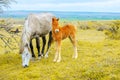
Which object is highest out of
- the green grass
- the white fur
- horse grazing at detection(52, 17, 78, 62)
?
horse grazing at detection(52, 17, 78, 62)

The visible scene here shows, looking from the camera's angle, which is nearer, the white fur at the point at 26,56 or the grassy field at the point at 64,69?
the grassy field at the point at 64,69

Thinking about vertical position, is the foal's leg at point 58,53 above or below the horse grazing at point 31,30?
Result: below

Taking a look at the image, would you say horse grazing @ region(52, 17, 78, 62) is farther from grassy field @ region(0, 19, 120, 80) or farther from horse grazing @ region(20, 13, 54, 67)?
horse grazing @ region(20, 13, 54, 67)

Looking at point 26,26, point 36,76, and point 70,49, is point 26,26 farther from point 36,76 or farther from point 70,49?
point 70,49

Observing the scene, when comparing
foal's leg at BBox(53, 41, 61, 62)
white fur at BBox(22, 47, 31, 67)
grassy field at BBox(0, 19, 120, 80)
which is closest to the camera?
grassy field at BBox(0, 19, 120, 80)

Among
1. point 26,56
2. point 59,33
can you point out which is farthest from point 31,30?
point 26,56

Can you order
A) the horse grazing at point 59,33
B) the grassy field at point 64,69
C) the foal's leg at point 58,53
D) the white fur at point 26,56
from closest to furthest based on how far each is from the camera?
1. the grassy field at point 64,69
2. the white fur at point 26,56
3. the horse grazing at point 59,33
4. the foal's leg at point 58,53

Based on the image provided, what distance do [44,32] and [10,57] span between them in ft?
6.69

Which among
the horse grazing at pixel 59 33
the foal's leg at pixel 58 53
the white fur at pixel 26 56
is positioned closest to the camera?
the white fur at pixel 26 56

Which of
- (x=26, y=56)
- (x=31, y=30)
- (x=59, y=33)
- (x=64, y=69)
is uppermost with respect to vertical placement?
(x=31, y=30)

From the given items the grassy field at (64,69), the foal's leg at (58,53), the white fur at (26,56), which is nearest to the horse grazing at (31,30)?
the white fur at (26,56)

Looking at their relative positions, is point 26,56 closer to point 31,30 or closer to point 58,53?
point 31,30

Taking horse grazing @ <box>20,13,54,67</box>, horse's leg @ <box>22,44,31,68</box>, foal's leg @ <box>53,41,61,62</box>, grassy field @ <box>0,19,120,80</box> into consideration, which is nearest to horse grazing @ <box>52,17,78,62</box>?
foal's leg @ <box>53,41,61,62</box>

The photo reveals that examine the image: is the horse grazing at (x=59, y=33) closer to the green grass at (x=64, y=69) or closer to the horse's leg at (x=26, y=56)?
the green grass at (x=64, y=69)
